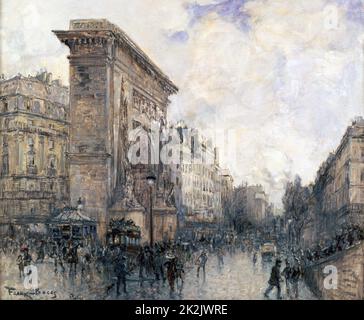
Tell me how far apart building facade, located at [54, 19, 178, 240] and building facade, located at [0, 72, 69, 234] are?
27cm

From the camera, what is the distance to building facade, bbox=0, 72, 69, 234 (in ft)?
35.4

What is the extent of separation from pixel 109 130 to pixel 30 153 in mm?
1354

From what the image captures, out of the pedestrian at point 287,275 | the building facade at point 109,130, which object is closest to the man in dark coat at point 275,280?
the pedestrian at point 287,275

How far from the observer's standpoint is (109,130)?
11055mm

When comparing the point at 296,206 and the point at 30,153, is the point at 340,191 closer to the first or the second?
the point at 296,206

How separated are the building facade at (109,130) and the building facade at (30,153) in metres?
0.27

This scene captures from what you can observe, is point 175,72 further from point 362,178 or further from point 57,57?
point 362,178

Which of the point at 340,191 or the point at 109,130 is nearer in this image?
the point at 340,191

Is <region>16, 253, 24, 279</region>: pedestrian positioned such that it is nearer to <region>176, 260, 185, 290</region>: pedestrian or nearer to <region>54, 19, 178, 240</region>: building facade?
<region>54, 19, 178, 240</region>: building facade
